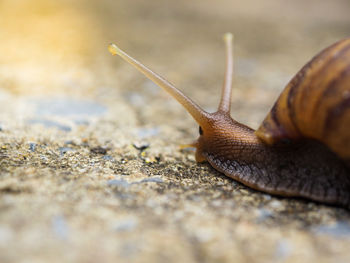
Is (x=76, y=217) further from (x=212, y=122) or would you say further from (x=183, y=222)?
(x=212, y=122)

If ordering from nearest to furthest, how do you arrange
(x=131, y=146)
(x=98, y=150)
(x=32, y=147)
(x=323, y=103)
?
(x=323, y=103) < (x=32, y=147) < (x=98, y=150) < (x=131, y=146)

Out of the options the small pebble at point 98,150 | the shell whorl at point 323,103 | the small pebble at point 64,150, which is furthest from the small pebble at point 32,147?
the shell whorl at point 323,103

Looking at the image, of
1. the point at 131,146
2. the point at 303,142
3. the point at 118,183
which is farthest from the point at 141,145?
the point at 303,142

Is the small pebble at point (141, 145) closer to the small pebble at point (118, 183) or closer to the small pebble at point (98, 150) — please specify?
the small pebble at point (98, 150)

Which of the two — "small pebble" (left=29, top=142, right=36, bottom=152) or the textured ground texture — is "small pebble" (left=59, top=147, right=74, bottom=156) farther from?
"small pebble" (left=29, top=142, right=36, bottom=152)

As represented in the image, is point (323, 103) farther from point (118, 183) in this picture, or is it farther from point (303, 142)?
point (118, 183)

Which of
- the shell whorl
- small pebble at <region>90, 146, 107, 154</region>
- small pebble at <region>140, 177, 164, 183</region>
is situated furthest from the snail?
small pebble at <region>90, 146, 107, 154</region>
